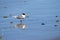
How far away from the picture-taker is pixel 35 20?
111cm

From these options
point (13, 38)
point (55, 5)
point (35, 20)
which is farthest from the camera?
point (55, 5)

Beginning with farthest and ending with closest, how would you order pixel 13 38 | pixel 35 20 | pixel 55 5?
pixel 55 5, pixel 35 20, pixel 13 38

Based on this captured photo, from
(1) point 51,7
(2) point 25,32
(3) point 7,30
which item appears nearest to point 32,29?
Answer: (2) point 25,32

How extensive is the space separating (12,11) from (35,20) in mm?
216

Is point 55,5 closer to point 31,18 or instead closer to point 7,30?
point 31,18

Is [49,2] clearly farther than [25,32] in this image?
Yes

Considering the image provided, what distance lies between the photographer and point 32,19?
1.12 m

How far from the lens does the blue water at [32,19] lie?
1.02 meters

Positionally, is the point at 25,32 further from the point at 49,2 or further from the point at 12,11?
the point at 49,2

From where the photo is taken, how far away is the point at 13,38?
1.00 m

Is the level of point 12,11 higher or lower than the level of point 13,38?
higher

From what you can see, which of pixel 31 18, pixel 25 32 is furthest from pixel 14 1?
pixel 25 32

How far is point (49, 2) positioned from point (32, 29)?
0.33m

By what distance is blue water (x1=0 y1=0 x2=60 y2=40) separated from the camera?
102 cm
